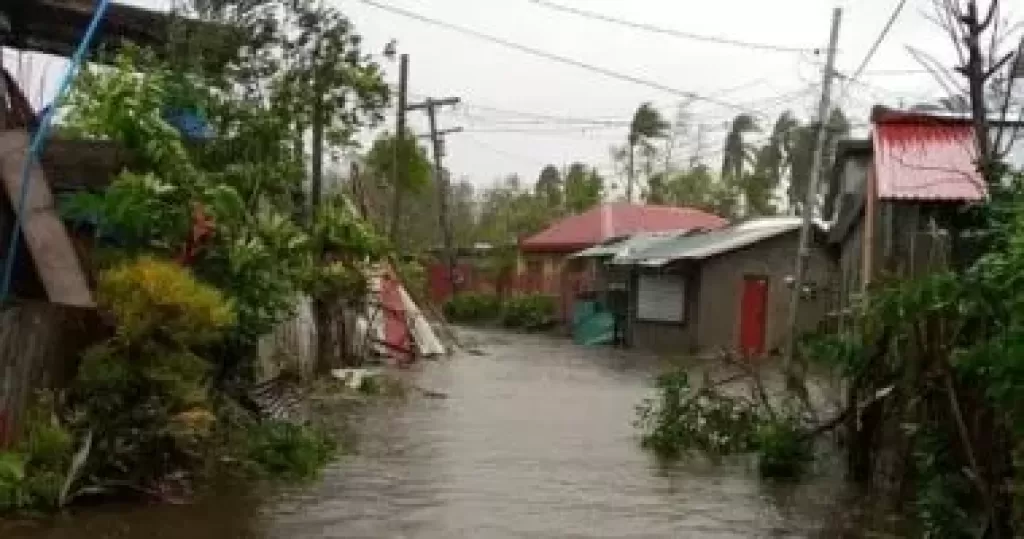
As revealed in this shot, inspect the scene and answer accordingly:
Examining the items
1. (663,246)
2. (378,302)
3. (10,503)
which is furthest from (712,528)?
(663,246)

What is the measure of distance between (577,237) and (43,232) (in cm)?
3759

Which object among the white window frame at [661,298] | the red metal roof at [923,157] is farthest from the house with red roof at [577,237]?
the red metal roof at [923,157]

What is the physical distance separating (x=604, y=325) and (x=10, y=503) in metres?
30.2

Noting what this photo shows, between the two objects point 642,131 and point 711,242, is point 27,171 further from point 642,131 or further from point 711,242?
point 642,131

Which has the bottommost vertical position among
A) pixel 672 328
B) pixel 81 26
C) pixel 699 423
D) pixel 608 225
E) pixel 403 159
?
pixel 699 423

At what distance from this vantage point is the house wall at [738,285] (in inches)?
1310

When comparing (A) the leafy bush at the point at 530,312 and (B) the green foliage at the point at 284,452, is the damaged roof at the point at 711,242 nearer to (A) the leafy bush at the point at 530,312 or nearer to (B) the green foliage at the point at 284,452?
(A) the leafy bush at the point at 530,312

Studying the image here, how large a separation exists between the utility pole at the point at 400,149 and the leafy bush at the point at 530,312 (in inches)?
382

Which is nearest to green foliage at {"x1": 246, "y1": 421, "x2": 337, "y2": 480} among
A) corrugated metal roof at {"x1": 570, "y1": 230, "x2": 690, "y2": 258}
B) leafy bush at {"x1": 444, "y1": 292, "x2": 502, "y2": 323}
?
corrugated metal roof at {"x1": 570, "y1": 230, "x2": 690, "y2": 258}

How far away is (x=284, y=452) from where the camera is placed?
11367 mm

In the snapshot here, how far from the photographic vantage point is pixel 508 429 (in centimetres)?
1552

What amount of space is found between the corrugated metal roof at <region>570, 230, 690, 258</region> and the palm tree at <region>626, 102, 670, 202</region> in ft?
65.9

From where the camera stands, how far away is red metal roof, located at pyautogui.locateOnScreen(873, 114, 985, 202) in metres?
15.0

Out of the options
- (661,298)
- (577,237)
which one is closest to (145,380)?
(661,298)
